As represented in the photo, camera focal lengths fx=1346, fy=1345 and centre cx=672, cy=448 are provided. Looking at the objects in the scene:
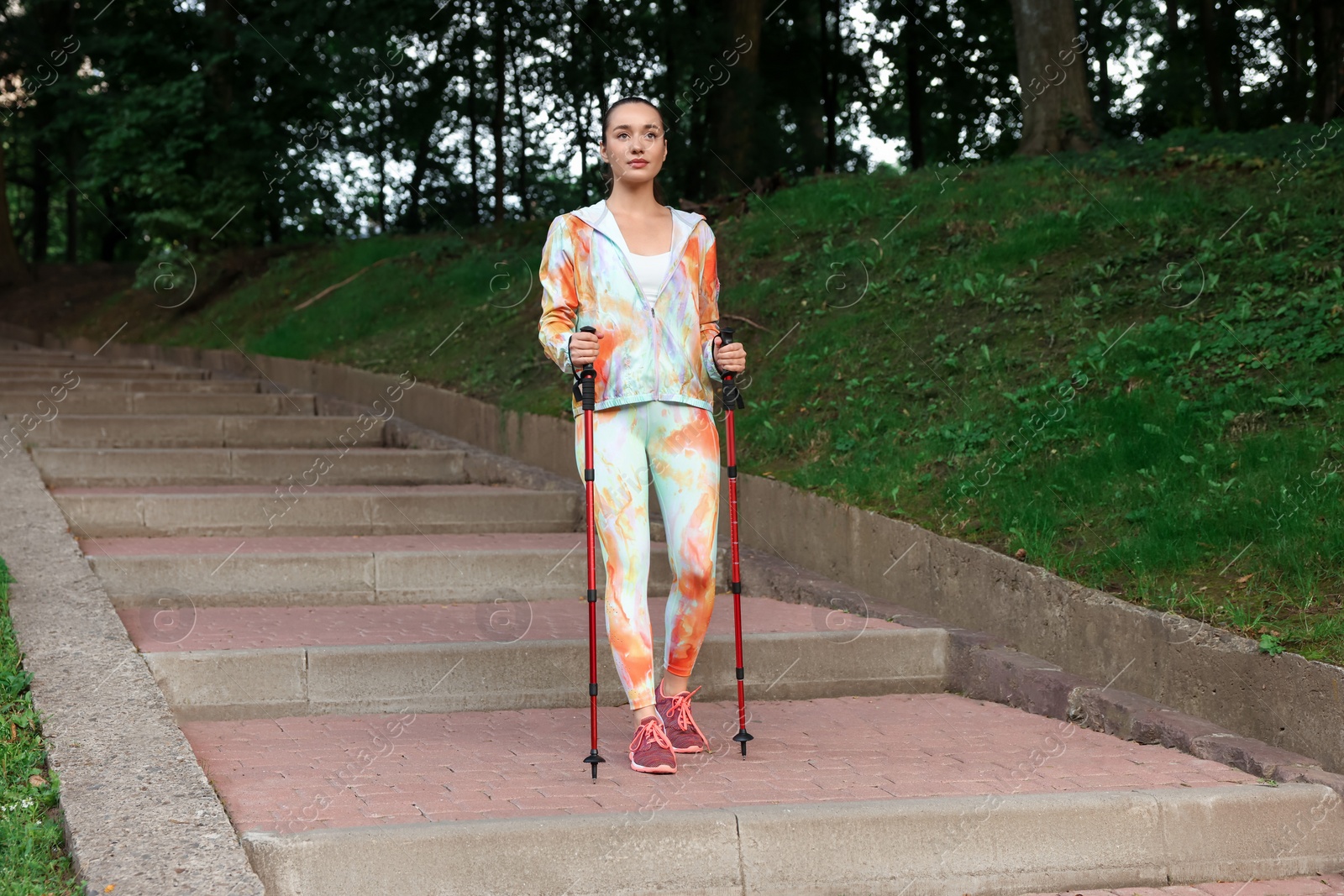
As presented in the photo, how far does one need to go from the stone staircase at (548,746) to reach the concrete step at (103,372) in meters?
6.58

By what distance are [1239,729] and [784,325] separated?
Answer: 5.15 m

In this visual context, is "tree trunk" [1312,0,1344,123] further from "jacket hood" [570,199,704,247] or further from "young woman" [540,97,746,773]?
"young woman" [540,97,746,773]

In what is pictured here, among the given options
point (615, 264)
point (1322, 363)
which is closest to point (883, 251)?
point (1322, 363)

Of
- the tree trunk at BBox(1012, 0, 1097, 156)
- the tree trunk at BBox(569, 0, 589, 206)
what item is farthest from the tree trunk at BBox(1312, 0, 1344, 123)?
the tree trunk at BBox(569, 0, 589, 206)

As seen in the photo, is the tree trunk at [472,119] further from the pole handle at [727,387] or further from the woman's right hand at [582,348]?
the woman's right hand at [582,348]

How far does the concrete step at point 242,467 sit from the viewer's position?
27.6ft

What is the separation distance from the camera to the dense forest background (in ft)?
55.3

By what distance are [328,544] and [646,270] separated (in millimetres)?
3566

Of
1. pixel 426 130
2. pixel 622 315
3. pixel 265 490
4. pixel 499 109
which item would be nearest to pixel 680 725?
pixel 622 315

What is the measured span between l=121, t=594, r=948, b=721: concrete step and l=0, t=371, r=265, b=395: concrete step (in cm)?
688

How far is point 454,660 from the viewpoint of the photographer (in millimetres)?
5039

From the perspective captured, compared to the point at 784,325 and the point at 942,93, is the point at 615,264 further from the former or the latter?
the point at 942,93

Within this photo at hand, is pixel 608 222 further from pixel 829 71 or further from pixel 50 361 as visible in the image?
pixel 829 71

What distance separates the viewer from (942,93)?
82.0 ft
